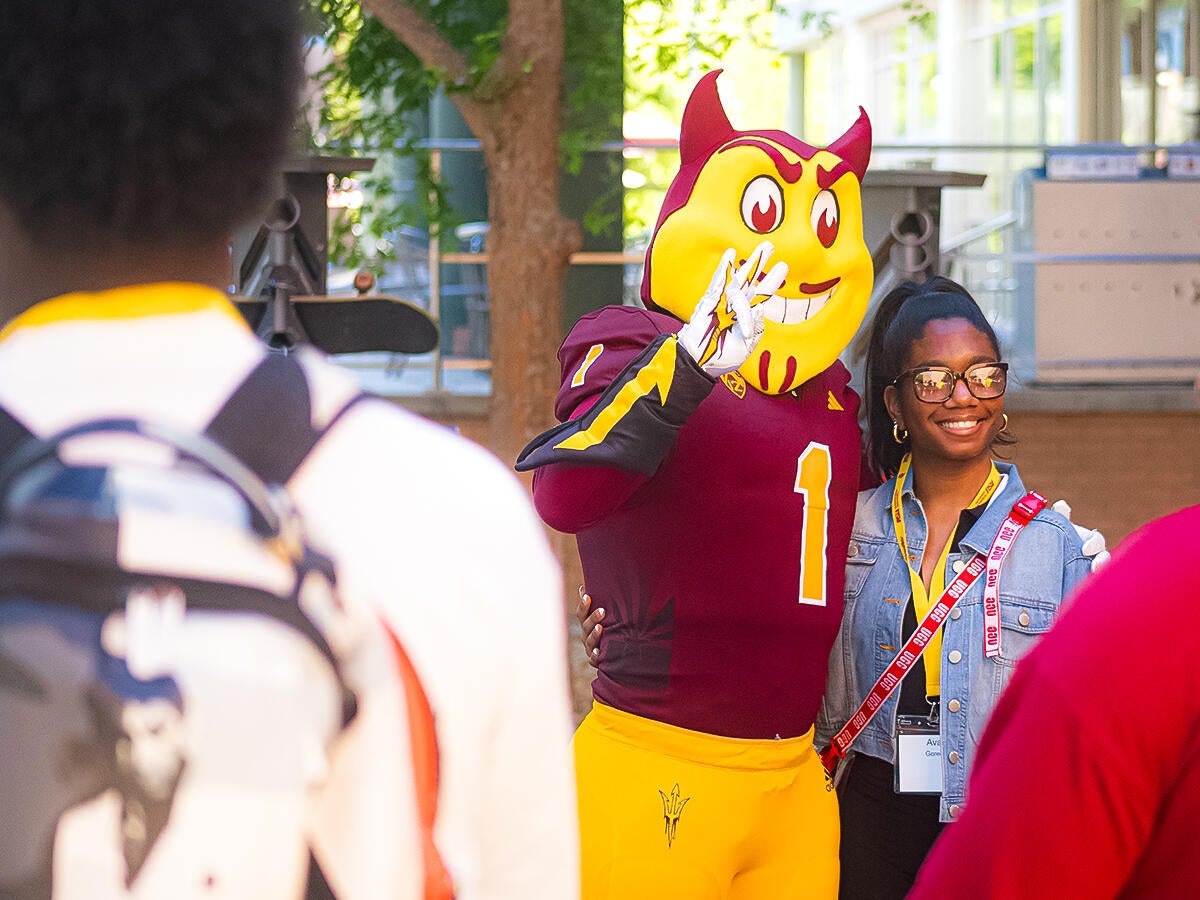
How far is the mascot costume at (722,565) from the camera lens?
275 cm

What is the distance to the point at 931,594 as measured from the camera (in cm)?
289

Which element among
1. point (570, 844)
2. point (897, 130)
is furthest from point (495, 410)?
point (897, 130)

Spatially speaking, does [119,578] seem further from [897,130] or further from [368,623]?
[897,130]

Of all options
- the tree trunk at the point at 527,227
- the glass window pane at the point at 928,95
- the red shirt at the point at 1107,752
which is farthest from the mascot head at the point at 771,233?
the glass window pane at the point at 928,95

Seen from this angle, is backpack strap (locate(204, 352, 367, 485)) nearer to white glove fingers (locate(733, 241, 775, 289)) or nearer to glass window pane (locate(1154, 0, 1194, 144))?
white glove fingers (locate(733, 241, 775, 289))

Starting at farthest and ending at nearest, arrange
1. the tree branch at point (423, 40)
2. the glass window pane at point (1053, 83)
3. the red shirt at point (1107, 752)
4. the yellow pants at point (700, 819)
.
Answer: the glass window pane at point (1053, 83), the tree branch at point (423, 40), the yellow pants at point (700, 819), the red shirt at point (1107, 752)

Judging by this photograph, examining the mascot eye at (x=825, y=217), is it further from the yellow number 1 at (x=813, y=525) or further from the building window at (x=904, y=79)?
the building window at (x=904, y=79)

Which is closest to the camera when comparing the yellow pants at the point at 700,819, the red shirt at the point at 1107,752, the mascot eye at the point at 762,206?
the red shirt at the point at 1107,752

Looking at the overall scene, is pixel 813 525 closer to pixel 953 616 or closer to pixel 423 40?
pixel 953 616

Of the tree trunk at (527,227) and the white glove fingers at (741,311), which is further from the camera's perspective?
the tree trunk at (527,227)

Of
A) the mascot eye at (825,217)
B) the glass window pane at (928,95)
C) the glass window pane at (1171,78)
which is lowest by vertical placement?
the mascot eye at (825,217)

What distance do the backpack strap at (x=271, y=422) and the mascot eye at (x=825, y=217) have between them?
2.07m

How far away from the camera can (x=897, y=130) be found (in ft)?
65.7

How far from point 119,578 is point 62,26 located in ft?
1.32
